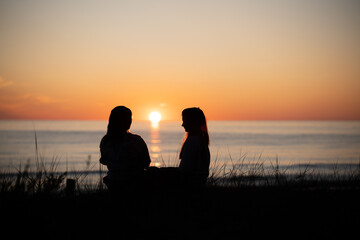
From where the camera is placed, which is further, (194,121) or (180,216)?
(194,121)

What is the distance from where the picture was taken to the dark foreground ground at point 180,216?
12.3 ft

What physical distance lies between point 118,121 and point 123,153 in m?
0.43

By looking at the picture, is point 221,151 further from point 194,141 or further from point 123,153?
point 123,153

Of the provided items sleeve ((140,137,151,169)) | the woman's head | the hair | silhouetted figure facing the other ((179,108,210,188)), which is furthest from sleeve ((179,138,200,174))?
the hair

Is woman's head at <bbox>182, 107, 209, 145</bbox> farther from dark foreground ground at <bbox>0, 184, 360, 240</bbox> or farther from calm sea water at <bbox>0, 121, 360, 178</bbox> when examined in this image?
calm sea water at <bbox>0, 121, 360, 178</bbox>

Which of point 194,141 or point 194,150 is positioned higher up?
point 194,141

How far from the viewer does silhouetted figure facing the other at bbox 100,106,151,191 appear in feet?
15.5

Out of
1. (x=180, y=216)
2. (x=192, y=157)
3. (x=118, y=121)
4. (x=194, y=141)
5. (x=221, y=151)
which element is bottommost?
(x=180, y=216)

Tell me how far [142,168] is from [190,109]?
104cm

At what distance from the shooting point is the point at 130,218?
4.20 meters

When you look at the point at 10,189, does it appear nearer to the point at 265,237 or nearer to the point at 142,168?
the point at 142,168

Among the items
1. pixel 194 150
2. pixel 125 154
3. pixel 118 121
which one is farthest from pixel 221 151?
pixel 118 121

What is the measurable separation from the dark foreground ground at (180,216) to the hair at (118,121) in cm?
87

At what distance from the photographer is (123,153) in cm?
477
